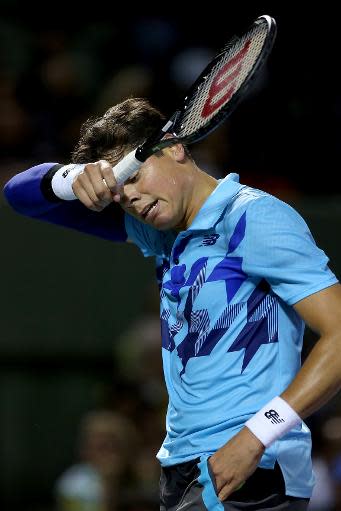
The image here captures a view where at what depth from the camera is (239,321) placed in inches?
143

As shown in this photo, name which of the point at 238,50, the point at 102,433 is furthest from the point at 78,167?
the point at 102,433

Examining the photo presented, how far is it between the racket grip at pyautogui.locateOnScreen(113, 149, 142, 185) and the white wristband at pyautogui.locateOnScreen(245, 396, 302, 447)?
0.83 metres

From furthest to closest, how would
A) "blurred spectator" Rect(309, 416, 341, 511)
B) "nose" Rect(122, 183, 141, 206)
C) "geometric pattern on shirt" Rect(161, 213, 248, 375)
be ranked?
"blurred spectator" Rect(309, 416, 341, 511), "nose" Rect(122, 183, 141, 206), "geometric pattern on shirt" Rect(161, 213, 248, 375)

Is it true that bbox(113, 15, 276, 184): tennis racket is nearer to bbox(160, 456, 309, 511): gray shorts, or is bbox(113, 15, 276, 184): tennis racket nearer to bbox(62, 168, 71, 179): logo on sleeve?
bbox(62, 168, 71, 179): logo on sleeve

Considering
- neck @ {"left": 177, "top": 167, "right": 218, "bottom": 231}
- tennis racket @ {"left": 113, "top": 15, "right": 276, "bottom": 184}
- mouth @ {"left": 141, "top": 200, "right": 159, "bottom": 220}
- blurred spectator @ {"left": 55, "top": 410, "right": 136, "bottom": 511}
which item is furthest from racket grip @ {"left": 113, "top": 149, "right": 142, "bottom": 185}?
blurred spectator @ {"left": 55, "top": 410, "right": 136, "bottom": 511}

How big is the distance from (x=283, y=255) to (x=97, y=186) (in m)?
0.61

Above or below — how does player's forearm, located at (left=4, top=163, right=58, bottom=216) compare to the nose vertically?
below

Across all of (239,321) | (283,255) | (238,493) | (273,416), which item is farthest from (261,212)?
(238,493)

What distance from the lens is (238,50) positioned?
12.4 ft

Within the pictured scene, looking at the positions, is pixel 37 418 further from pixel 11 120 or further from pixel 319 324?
pixel 319 324

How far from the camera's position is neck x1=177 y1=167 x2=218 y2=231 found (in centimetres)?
385

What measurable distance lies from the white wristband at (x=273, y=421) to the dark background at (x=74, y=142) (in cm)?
294

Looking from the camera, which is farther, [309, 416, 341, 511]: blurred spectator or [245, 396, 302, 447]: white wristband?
[309, 416, 341, 511]: blurred spectator

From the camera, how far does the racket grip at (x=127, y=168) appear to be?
3725 millimetres
